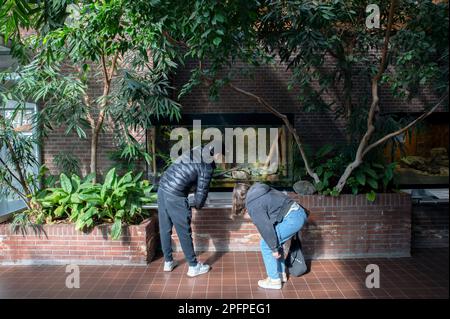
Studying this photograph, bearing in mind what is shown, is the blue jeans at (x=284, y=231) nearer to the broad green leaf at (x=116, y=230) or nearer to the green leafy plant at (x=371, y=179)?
the green leafy plant at (x=371, y=179)

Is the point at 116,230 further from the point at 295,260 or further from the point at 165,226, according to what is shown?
the point at 295,260

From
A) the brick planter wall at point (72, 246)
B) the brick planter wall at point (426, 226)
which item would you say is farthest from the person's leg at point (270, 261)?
the brick planter wall at point (426, 226)

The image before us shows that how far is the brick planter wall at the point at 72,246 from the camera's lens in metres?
4.94

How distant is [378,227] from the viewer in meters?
5.11

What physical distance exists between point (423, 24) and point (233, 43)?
2.60m

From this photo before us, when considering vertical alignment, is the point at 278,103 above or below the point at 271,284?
Answer: above

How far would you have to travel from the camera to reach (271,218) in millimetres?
4004

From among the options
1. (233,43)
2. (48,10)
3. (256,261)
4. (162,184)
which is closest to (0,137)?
(48,10)

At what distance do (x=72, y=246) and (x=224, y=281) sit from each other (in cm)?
221

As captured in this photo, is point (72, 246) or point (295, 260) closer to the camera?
point (295, 260)

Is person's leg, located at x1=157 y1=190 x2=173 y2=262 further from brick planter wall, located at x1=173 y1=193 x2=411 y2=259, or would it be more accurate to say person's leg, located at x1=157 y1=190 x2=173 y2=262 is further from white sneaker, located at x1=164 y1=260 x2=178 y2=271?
brick planter wall, located at x1=173 y1=193 x2=411 y2=259

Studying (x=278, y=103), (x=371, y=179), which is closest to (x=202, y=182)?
(x=371, y=179)

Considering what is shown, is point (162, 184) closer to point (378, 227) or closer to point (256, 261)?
point (256, 261)

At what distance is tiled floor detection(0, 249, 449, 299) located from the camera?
13.3ft
